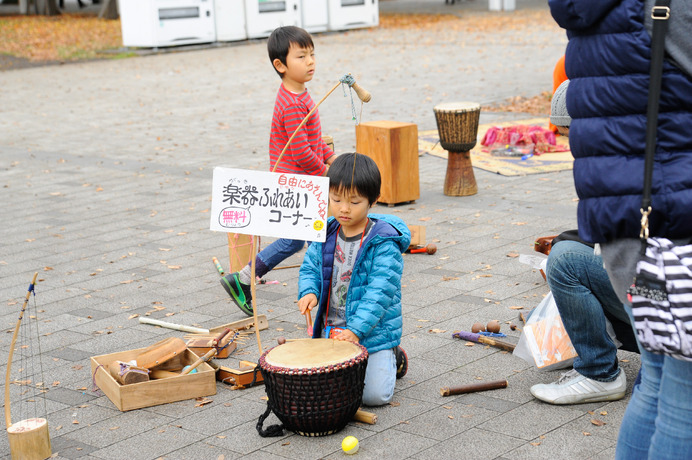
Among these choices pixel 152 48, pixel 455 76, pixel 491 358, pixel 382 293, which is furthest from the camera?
pixel 152 48

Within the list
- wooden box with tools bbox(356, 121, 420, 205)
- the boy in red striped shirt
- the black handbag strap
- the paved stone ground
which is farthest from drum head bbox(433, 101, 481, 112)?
the black handbag strap

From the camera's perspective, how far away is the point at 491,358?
14.1ft

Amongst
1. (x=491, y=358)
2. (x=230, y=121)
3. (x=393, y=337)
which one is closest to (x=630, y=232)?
(x=393, y=337)

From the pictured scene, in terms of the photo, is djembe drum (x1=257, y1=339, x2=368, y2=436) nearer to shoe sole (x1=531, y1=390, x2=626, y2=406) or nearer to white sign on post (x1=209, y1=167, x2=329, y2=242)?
white sign on post (x1=209, y1=167, x2=329, y2=242)

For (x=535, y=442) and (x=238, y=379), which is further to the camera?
(x=238, y=379)

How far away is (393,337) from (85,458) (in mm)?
1383

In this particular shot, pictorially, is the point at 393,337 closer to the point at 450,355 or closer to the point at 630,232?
the point at 450,355

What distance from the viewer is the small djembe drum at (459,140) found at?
25.5 ft

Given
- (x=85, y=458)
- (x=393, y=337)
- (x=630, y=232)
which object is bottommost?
(x=85, y=458)

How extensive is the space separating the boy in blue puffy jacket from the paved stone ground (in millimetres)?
240

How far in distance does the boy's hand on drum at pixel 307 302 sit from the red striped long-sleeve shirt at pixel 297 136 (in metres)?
1.66

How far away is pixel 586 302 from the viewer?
141 inches

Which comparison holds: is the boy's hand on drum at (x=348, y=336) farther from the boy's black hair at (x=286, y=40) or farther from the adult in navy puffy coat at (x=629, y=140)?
the boy's black hair at (x=286, y=40)

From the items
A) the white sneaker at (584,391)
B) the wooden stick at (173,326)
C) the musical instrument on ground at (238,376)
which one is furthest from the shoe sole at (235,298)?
the white sneaker at (584,391)
